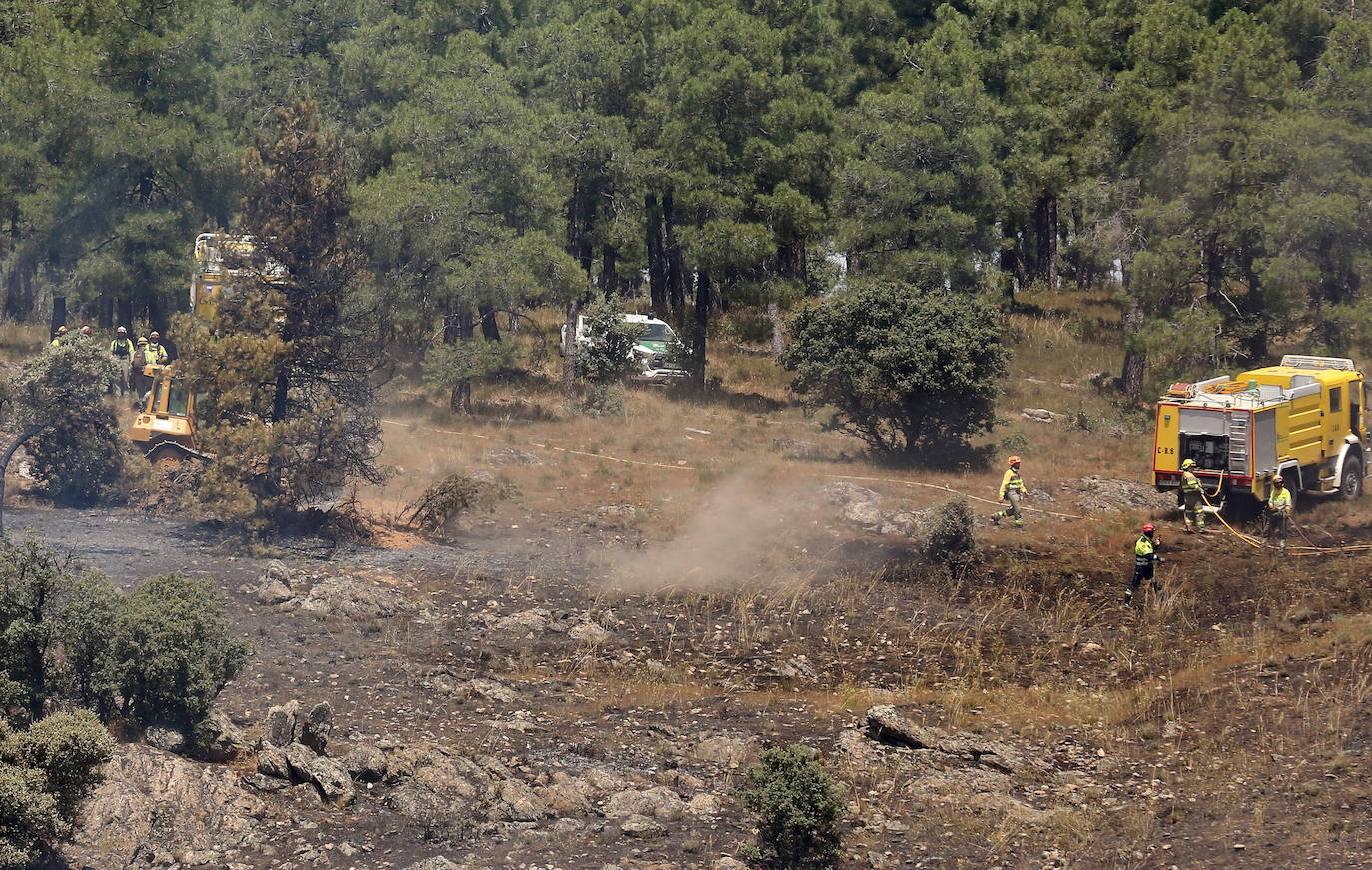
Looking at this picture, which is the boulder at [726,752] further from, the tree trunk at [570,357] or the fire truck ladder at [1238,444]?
the tree trunk at [570,357]

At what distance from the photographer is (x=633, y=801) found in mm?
14523

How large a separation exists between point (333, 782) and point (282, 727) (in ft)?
4.46

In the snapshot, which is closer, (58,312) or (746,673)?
(746,673)

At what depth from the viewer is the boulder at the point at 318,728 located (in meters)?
15.1

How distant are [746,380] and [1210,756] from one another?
28.3 metres

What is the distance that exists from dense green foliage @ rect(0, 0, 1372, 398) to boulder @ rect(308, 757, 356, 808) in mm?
17765

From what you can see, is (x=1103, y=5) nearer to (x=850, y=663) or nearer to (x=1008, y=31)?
(x=1008, y=31)

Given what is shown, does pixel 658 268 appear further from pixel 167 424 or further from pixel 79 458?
pixel 79 458

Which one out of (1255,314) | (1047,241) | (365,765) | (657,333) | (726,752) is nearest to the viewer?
(365,765)

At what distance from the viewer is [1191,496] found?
2680cm

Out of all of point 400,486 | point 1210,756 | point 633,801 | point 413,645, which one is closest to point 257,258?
point 400,486

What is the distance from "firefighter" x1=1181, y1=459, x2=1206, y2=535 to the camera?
26.7 meters

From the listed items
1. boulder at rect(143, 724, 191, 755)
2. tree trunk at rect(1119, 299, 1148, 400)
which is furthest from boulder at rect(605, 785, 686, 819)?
tree trunk at rect(1119, 299, 1148, 400)

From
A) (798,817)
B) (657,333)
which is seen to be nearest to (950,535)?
(798,817)
